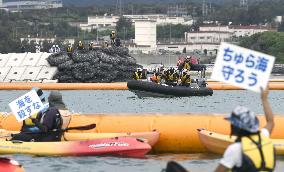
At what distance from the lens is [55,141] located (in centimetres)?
1605

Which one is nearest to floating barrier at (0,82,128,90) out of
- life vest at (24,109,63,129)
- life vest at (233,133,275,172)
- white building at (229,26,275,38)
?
life vest at (24,109,63,129)

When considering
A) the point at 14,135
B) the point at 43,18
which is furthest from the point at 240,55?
the point at 43,18

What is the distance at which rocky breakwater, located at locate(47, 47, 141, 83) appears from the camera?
50.4 meters

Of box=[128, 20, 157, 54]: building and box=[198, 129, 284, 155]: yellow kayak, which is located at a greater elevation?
box=[198, 129, 284, 155]: yellow kayak

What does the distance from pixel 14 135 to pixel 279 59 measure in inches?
3699

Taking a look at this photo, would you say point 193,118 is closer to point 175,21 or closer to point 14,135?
point 14,135

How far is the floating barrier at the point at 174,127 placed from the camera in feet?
53.4

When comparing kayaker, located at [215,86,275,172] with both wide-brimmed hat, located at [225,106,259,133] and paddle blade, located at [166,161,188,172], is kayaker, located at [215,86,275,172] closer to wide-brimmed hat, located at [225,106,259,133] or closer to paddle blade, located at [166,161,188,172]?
wide-brimmed hat, located at [225,106,259,133]

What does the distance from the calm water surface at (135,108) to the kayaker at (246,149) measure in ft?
20.9

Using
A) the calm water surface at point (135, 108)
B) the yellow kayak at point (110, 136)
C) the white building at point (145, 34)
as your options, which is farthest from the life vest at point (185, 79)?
the white building at point (145, 34)

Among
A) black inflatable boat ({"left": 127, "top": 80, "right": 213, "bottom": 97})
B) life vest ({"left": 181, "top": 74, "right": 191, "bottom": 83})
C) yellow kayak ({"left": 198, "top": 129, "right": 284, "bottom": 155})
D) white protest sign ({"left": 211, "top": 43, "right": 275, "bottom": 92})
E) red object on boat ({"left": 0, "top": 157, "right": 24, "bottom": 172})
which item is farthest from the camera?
life vest ({"left": 181, "top": 74, "right": 191, "bottom": 83})

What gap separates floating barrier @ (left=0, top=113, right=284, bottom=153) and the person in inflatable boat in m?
0.78

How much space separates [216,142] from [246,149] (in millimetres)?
7213

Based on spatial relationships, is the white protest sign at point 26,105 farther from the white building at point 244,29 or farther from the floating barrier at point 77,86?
the white building at point 244,29
